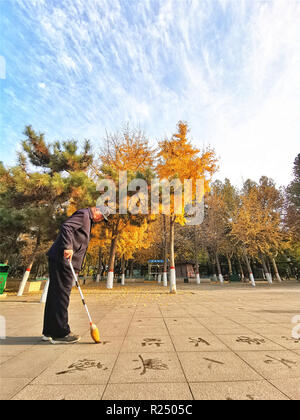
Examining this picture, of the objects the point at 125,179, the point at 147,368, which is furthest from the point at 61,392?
the point at 125,179

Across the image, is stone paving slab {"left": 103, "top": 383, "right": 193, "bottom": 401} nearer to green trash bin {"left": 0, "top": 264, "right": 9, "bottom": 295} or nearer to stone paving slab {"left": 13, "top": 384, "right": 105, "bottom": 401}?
stone paving slab {"left": 13, "top": 384, "right": 105, "bottom": 401}

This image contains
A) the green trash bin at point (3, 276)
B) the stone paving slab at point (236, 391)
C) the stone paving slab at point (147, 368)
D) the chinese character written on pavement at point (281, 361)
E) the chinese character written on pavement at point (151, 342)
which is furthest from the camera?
the green trash bin at point (3, 276)

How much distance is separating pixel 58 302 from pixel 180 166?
9.62 meters

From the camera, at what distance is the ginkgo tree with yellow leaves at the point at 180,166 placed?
11539mm

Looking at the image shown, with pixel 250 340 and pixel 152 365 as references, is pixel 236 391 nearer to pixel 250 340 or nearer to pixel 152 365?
pixel 152 365

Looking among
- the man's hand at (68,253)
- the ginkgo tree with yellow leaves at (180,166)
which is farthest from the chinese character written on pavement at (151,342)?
the ginkgo tree with yellow leaves at (180,166)

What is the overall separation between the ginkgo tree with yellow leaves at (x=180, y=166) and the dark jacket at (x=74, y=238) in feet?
26.2

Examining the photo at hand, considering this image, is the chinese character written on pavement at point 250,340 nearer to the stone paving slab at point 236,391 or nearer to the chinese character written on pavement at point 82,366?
the stone paving slab at point 236,391

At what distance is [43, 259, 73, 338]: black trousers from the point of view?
3.35 metres

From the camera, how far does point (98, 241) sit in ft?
50.5

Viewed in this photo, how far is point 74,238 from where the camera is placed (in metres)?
3.75

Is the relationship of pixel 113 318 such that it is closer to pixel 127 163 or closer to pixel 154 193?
pixel 154 193

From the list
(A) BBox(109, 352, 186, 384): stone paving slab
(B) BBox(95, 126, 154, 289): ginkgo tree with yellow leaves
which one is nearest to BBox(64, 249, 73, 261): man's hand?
(A) BBox(109, 352, 186, 384): stone paving slab

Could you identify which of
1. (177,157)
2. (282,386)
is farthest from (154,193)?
(282,386)
